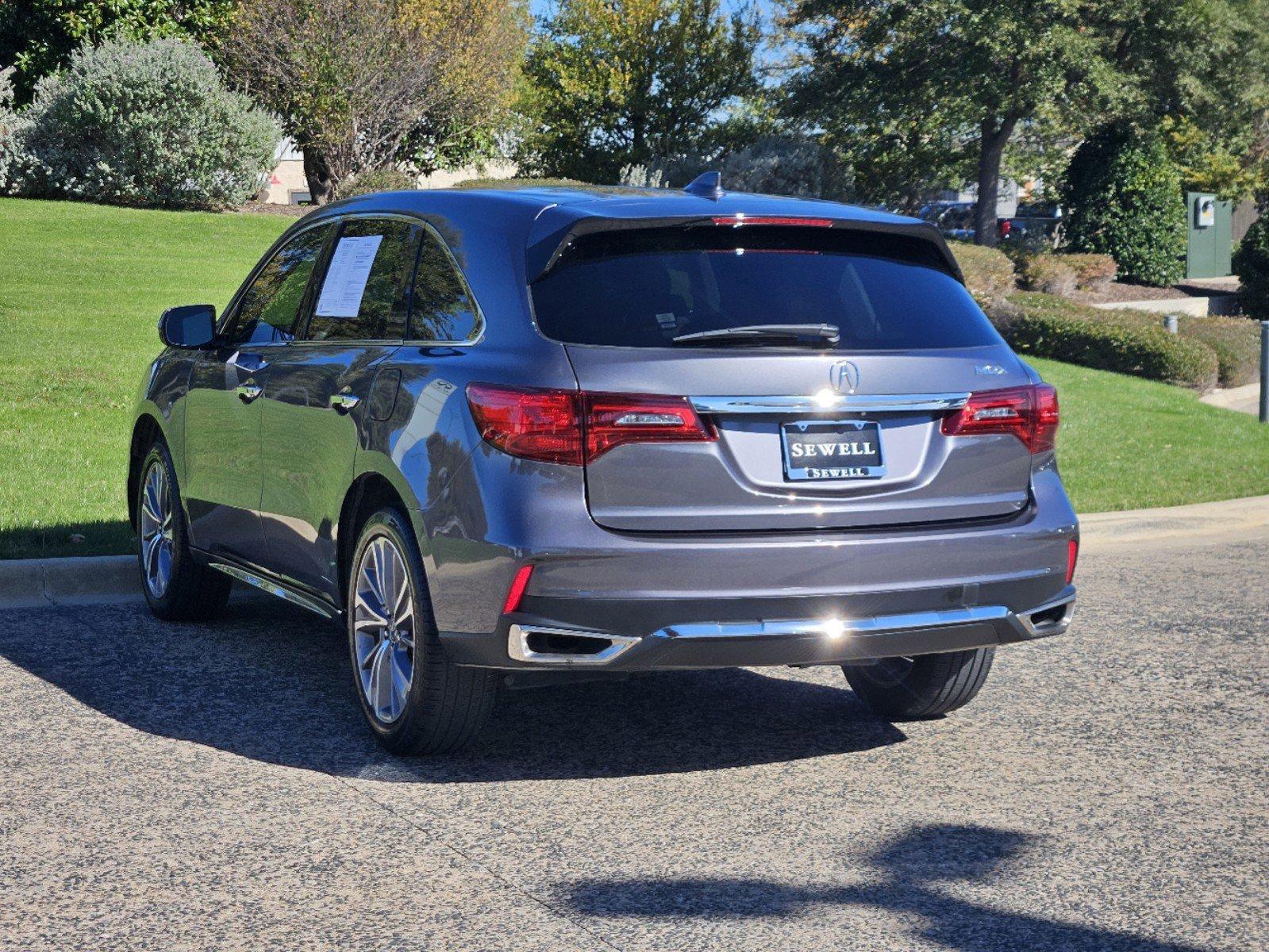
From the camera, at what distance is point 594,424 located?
4.69m

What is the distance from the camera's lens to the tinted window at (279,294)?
6.54 m

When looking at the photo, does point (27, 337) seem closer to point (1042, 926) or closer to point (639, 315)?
point (639, 315)

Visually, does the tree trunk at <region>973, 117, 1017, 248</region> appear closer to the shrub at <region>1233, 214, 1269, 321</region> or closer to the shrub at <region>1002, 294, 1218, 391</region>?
the shrub at <region>1233, 214, 1269, 321</region>

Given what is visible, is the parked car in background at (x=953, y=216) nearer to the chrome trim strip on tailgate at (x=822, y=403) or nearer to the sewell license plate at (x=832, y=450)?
the chrome trim strip on tailgate at (x=822, y=403)

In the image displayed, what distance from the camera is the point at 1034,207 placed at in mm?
64188

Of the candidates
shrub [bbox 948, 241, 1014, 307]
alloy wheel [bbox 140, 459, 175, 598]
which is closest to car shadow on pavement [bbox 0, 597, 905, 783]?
alloy wheel [bbox 140, 459, 175, 598]

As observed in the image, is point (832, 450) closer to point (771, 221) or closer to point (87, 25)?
point (771, 221)

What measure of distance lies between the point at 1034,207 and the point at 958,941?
6308 cm

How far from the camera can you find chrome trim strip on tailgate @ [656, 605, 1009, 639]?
186 inches

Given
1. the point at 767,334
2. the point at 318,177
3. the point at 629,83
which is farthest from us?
the point at 629,83

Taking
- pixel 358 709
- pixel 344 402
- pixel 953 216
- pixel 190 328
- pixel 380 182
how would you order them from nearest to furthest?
pixel 344 402 → pixel 358 709 → pixel 190 328 → pixel 380 182 → pixel 953 216

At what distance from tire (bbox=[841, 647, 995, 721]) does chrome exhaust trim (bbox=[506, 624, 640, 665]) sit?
5.00 feet

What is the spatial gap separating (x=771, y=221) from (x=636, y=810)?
1.86m

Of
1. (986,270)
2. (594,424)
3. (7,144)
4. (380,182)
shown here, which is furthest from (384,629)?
(7,144)
